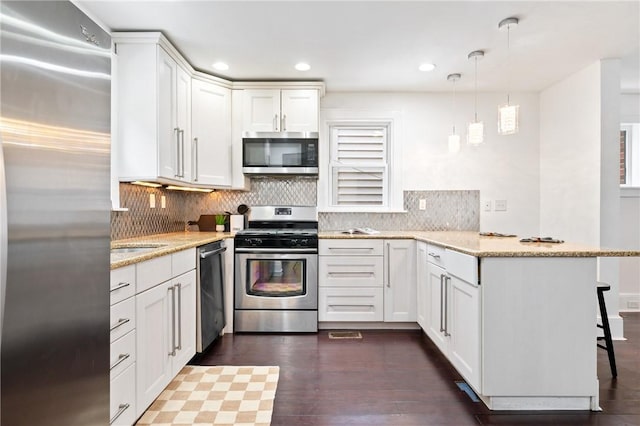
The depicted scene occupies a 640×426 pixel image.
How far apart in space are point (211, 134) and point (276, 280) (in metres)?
1.49

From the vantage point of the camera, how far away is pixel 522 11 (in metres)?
2.27

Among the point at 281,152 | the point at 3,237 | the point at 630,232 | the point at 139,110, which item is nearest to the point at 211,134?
the point at 281,152

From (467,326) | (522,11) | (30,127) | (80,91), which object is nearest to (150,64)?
(80,91)

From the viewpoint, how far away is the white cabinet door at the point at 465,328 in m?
1.96

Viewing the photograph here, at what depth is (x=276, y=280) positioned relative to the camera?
322cm

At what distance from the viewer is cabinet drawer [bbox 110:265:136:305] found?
1.48 meters

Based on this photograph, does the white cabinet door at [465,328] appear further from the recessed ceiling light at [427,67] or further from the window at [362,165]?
the recessed ceiling light at [427,67]

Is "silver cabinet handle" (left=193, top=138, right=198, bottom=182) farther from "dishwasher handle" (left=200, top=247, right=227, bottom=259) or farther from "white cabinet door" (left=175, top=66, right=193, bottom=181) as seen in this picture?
"dishwasher handle" (left=200, top=247, right=227, bottom=259)

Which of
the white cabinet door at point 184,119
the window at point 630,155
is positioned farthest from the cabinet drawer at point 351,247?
the window at point 630,155

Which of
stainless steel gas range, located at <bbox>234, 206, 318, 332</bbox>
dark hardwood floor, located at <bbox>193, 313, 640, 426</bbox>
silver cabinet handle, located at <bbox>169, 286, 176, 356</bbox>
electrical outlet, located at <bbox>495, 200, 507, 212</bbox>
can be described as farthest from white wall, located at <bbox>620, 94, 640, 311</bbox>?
silver cabinet handle, located at <bbox>169, 286, 176, 356</bbox>

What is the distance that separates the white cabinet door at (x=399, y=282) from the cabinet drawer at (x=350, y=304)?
0.08m

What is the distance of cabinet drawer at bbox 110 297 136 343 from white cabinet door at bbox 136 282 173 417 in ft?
0.17

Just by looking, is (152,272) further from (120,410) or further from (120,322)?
(120,410)

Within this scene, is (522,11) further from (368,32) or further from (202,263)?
(202,263)
